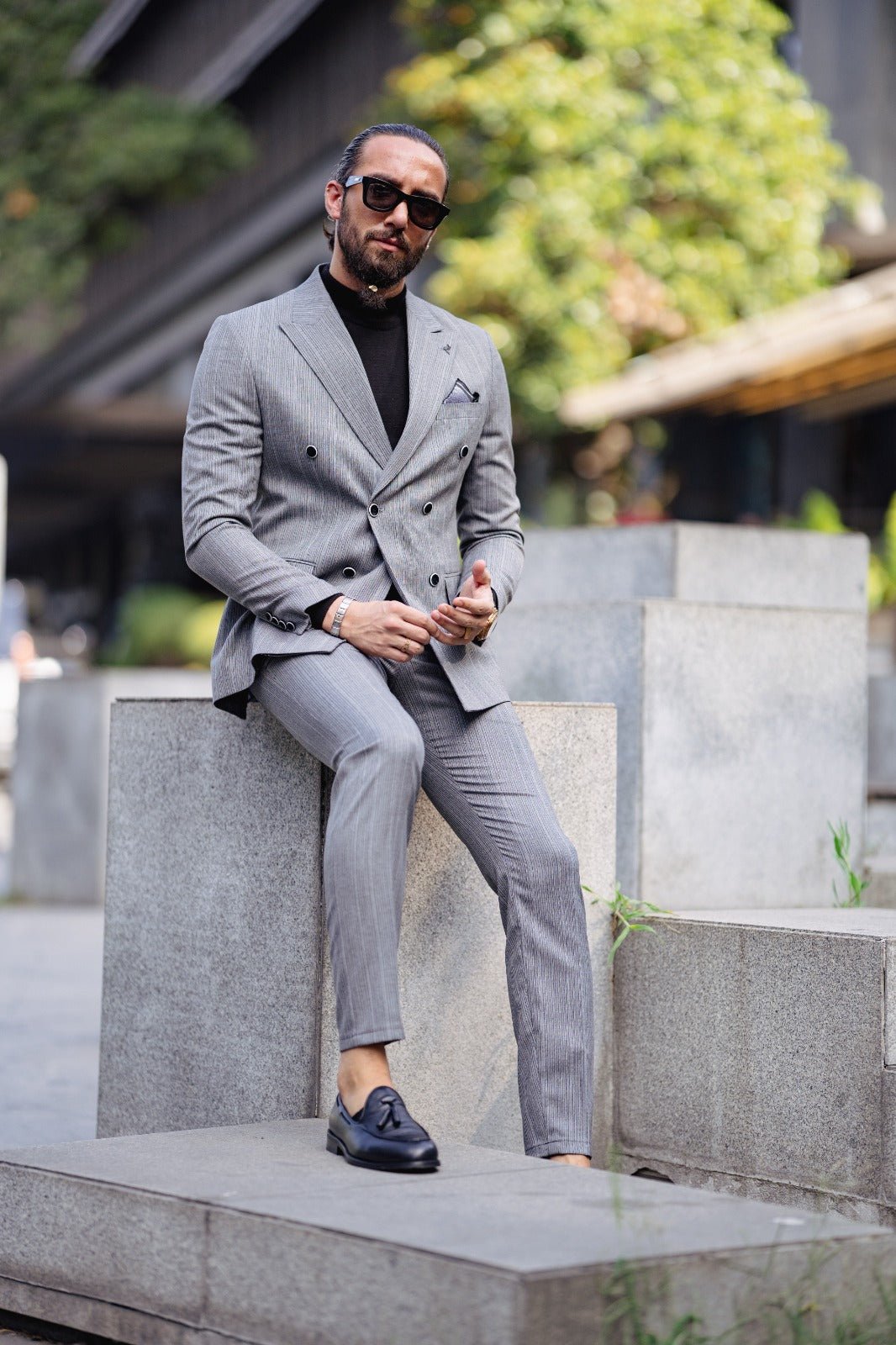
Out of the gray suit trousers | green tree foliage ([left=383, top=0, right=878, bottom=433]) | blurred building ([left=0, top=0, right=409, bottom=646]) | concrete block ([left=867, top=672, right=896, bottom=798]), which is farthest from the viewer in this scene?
blurred building ([left=0, top=0, right=409, bottom=646])

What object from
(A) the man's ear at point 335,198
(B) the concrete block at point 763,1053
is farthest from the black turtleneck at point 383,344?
(B) the concrete block at point 763,1053

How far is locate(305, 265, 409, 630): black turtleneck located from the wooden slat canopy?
6622mm

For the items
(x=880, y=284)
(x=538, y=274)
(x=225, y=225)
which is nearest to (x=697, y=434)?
(x=538, y=274)

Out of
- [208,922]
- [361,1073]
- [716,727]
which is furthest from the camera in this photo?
[716,727]

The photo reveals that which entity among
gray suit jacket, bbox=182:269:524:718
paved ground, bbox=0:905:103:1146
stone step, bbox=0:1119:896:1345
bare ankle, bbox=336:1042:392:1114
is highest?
gray suit jacket, bbox=182:269:524:718

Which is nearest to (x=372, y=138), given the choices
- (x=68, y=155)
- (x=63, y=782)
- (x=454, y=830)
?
(x=454, y=830)

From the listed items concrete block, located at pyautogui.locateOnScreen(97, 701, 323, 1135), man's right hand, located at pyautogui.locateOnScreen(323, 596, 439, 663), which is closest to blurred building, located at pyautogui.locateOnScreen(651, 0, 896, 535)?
concrete block, located at pyautogui.locateOnScreen(97, 701, 323, 1135)

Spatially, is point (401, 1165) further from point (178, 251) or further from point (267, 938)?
point (178, 251)

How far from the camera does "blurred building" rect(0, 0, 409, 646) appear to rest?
79.7 ft

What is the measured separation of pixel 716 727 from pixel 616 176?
10627 mm

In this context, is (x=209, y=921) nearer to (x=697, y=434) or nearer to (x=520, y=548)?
(x=520, y=548)

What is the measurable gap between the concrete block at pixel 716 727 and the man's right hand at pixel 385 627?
6.05ft

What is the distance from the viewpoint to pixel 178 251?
31.1 m

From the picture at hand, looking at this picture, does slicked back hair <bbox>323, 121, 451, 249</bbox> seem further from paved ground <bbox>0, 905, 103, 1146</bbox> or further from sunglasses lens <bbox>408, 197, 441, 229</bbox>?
paved ground <bbox>0, 905, 103, 1146</bbox>
